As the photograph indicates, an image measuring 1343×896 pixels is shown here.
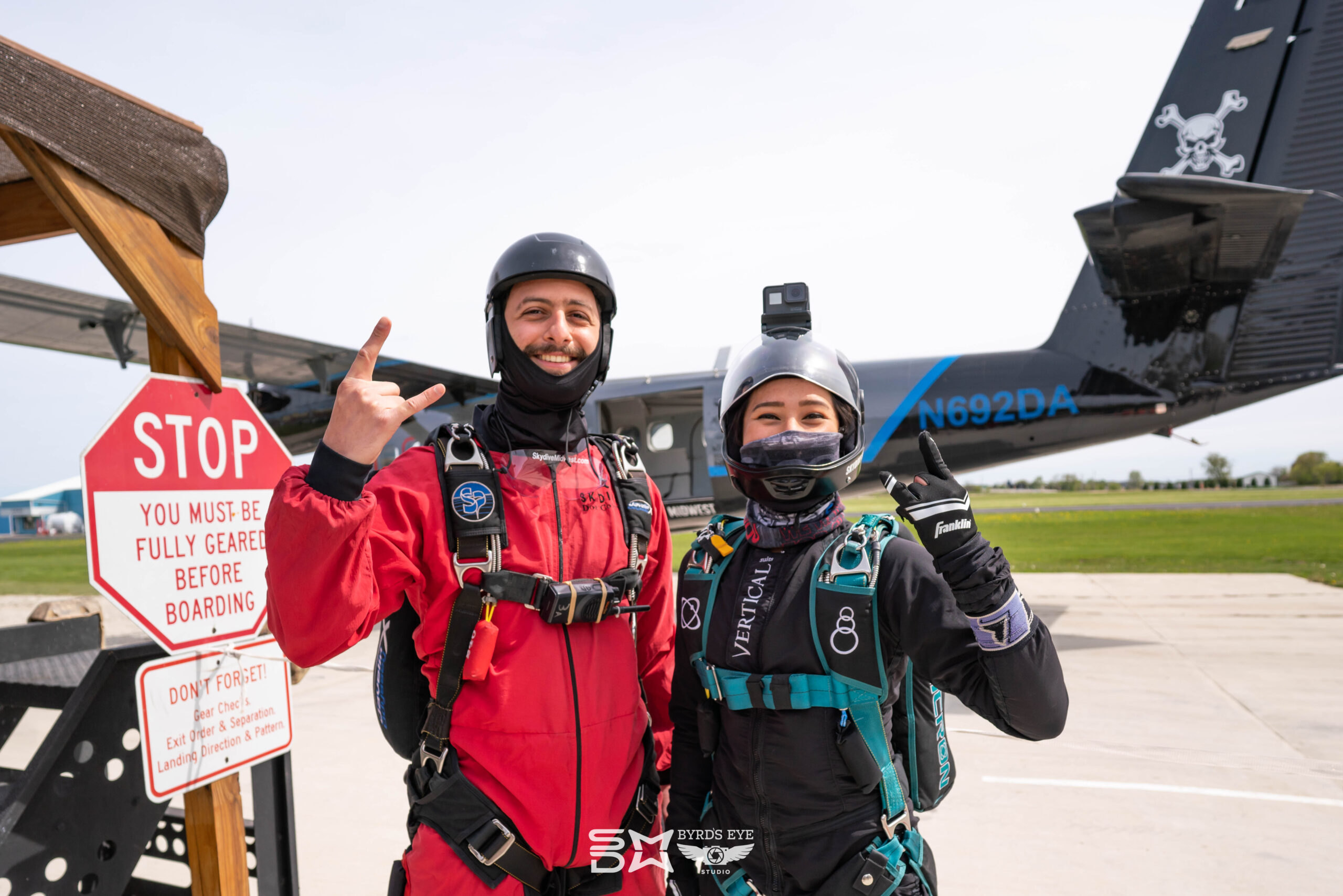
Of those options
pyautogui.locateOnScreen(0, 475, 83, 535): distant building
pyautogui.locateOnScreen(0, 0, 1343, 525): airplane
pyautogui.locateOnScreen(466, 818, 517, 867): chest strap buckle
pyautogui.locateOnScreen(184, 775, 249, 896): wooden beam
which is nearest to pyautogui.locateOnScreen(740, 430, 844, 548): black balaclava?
pyautogui.locateOnScreen(466, 818, 517, 867): chest strap buckle

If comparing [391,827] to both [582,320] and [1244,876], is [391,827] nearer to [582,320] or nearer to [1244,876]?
[582,320]

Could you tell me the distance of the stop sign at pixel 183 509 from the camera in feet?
7.70

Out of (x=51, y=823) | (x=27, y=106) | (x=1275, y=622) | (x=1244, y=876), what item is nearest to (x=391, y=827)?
(x=51, y=823)

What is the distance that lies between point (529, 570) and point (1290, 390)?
10.2 m

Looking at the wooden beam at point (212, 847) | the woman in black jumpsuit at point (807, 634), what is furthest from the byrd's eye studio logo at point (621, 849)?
the wooden beam at point (212, 847)

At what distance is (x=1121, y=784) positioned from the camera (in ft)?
17.3

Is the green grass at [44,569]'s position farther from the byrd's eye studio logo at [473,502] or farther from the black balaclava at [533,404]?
the byrd's eye studio logo at [473,502]

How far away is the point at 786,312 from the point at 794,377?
34 cm

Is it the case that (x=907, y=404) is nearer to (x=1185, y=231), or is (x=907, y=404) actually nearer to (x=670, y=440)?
(x=1185, y=231)

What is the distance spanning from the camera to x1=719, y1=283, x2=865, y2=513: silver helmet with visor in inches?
88.0

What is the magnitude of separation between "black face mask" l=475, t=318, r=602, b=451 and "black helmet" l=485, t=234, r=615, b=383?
6 centimetres

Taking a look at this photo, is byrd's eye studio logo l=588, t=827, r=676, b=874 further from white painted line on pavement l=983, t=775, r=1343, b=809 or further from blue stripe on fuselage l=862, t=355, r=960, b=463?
blue stripe on fuselage l=862, t=355, r=960, b=463

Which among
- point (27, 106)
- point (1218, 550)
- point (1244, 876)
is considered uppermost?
point (27, 106)

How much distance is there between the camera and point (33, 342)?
10086 millimetres
